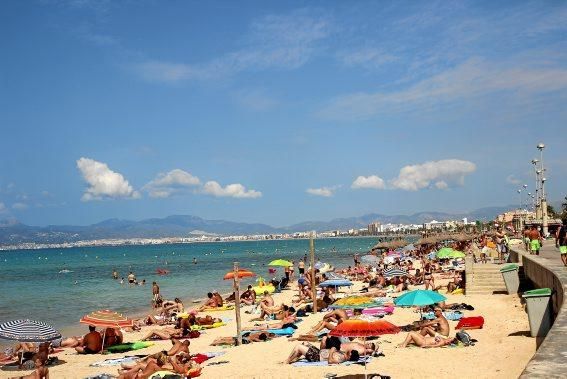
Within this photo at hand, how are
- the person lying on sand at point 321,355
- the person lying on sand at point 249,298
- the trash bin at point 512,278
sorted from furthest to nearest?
1. the person lying on sand at point 249,298
2. the trash bin at point 512,278
3. the person lying on sand at point 321,355

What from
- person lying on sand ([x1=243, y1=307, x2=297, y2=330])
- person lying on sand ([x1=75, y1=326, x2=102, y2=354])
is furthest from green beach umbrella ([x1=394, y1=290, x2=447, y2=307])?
person lying on sand ([x1=75, y1=326, x2=102, y2=354])

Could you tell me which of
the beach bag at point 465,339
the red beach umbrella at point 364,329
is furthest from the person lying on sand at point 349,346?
the red beach umbrella at point 364,329

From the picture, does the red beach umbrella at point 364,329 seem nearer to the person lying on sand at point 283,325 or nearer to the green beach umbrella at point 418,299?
the green beach umbrella at point 418,299

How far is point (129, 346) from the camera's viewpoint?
1494 cm

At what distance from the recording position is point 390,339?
13.7 m

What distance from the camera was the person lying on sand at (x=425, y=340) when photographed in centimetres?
1229

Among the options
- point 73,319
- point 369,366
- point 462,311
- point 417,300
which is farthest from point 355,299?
point 73,319


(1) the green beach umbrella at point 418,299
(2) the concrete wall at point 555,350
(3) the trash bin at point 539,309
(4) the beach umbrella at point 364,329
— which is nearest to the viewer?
(2) the concrete wall at point 555,350

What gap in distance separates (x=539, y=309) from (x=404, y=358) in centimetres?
267

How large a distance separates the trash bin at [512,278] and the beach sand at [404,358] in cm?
260

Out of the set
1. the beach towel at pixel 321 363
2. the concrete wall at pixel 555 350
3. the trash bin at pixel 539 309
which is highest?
the concrete wall at pixel 555 350

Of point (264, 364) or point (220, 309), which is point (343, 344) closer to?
point (264, 364)

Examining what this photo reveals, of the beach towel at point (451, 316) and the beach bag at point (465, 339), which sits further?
the beach towel at point (451, 316)

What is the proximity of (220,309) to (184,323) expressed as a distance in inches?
248
